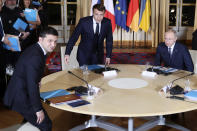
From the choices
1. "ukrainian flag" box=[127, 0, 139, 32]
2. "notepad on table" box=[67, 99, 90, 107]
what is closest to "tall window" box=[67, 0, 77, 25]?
"ukrainian flag" box=[127, 0, 139, 32]

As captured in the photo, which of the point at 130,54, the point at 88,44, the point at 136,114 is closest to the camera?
the point at 136,114

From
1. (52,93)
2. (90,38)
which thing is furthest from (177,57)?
(52,93)

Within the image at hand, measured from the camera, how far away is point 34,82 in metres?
2.04

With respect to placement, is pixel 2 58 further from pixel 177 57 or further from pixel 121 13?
pixel 121 13

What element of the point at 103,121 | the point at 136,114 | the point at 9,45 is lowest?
the point at 103,121

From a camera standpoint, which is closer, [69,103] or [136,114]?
[136,114]

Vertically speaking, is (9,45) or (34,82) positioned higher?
(9,45)

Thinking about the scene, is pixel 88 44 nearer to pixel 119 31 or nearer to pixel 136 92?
pixel 136 92

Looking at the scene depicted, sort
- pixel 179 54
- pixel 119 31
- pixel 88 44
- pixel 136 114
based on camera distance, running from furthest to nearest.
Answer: pixel 119 31
pixel 88 44
pixel 179 54
pixel 136 114

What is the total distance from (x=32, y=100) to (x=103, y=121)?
1.23m

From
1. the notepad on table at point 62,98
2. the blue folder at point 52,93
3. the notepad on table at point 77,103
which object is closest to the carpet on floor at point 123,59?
the blue folder at point 52,93

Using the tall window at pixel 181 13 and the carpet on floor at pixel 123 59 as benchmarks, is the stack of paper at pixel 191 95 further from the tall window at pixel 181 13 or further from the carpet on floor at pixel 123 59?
the tall window at pixel 181 13

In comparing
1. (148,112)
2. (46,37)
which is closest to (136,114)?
(148,112)

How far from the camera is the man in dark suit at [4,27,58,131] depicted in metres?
2.05
